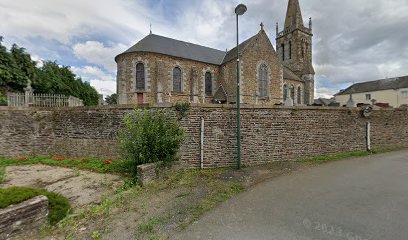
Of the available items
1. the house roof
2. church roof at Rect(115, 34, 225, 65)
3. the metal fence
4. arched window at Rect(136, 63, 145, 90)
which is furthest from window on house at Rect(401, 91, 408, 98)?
the metal fence

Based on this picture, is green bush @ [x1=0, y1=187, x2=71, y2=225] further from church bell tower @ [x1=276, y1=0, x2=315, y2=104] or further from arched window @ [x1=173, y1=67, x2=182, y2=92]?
church bell tower @ [x1=276, y1=0, x2=315, y2=104]

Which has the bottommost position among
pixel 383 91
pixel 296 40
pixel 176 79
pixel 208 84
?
pixel 208 84

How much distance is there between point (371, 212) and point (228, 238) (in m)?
2.85

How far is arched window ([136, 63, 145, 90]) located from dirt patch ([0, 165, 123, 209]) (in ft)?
46.4

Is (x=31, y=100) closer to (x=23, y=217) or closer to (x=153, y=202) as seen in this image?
(x=23, y=217)

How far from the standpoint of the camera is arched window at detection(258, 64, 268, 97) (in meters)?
22.8

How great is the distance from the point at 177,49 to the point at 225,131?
18.4m

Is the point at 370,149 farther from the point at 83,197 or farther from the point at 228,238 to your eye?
the point at 83,197

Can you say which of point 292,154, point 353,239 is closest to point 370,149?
point 292,154

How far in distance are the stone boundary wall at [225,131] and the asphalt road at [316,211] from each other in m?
2.08

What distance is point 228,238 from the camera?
296 cm

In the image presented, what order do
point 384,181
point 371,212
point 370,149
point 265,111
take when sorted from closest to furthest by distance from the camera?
1. point 371,212
2. point 384,181
3. point 265,111
4. point 370,149

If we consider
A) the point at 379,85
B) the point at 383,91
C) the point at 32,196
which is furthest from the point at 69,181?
the point at 379,85

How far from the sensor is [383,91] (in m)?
39.3
